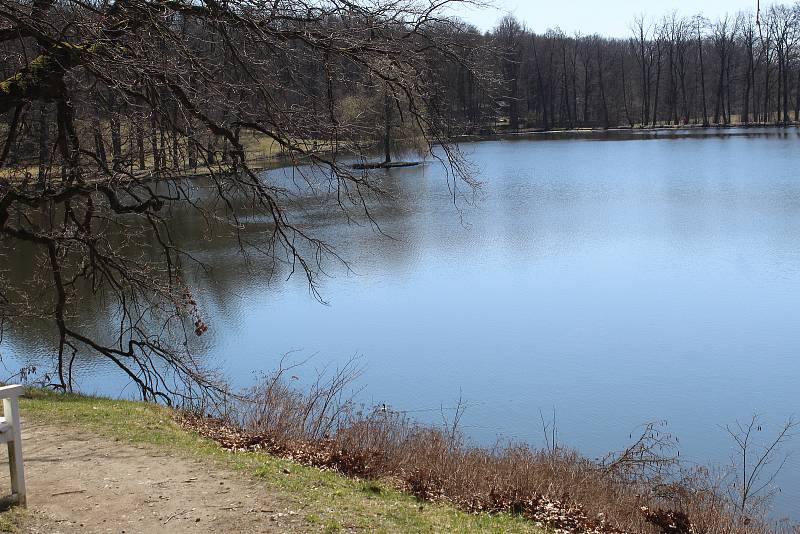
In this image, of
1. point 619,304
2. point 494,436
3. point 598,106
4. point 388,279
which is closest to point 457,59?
point 494,436

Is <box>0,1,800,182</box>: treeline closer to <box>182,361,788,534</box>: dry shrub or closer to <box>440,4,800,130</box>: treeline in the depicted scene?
<box>182,361,788,534</box>: dry shrub

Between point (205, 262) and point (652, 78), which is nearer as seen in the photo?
point (205, 262)

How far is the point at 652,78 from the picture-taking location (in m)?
72.4

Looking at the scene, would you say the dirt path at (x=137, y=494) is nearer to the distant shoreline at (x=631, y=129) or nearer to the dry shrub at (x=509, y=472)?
the dry shrub at (x=509, y=472)

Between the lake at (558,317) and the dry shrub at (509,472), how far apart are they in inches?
34.5

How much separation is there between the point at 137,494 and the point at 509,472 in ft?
9.52

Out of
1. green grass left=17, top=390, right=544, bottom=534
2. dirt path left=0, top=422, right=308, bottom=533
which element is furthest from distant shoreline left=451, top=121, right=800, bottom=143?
dirt path left=0, top=422, right=308, bottom=533

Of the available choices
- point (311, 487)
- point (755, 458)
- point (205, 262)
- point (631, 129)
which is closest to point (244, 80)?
point (311, 487)

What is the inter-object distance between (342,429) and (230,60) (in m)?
3.16

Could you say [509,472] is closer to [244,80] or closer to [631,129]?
[244,80]

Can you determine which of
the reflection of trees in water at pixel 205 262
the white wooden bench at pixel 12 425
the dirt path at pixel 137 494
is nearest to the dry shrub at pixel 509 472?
the dirt path at pixel 137 494

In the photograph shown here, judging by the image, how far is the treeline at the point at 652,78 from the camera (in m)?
63.9

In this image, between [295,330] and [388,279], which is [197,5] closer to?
[295,330]

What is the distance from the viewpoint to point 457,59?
18.9 feet
